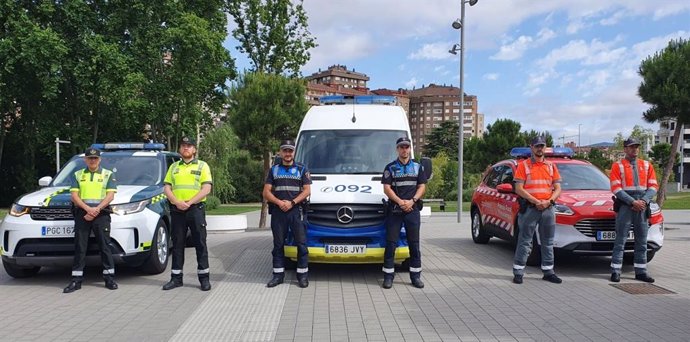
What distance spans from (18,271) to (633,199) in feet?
28.4

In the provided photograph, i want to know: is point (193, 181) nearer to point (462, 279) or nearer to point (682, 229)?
point (462, 279)

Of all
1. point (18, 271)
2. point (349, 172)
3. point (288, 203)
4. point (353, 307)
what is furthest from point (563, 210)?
point (18, 271)

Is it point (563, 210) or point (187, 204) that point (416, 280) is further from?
point (187, 204)

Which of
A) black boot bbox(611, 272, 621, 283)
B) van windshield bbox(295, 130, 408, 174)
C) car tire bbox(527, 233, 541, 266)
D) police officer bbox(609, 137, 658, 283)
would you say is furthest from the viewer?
car tire bbox(527, 233, 541, 266)

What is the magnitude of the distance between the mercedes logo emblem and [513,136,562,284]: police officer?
2.40 m

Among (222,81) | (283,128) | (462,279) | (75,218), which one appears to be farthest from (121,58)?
(462,279)

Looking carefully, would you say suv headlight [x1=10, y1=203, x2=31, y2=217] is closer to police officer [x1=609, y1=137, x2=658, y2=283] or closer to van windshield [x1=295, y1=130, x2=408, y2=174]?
van windshield [x1=295, y1=130, x2=408, y2=174]

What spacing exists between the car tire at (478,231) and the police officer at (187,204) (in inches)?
245

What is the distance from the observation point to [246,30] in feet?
69.7

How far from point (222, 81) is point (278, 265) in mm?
24721

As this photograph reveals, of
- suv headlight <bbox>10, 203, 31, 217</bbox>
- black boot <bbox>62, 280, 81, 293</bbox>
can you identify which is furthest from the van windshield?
suv headlight <bbox>10, 203, 31, 217</bbox>

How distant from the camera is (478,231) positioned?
37.1 ft

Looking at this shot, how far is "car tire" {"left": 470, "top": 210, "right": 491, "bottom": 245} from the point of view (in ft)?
36.5

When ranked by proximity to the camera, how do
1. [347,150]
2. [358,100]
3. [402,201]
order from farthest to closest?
[358,100], [347,150], [402,201]
